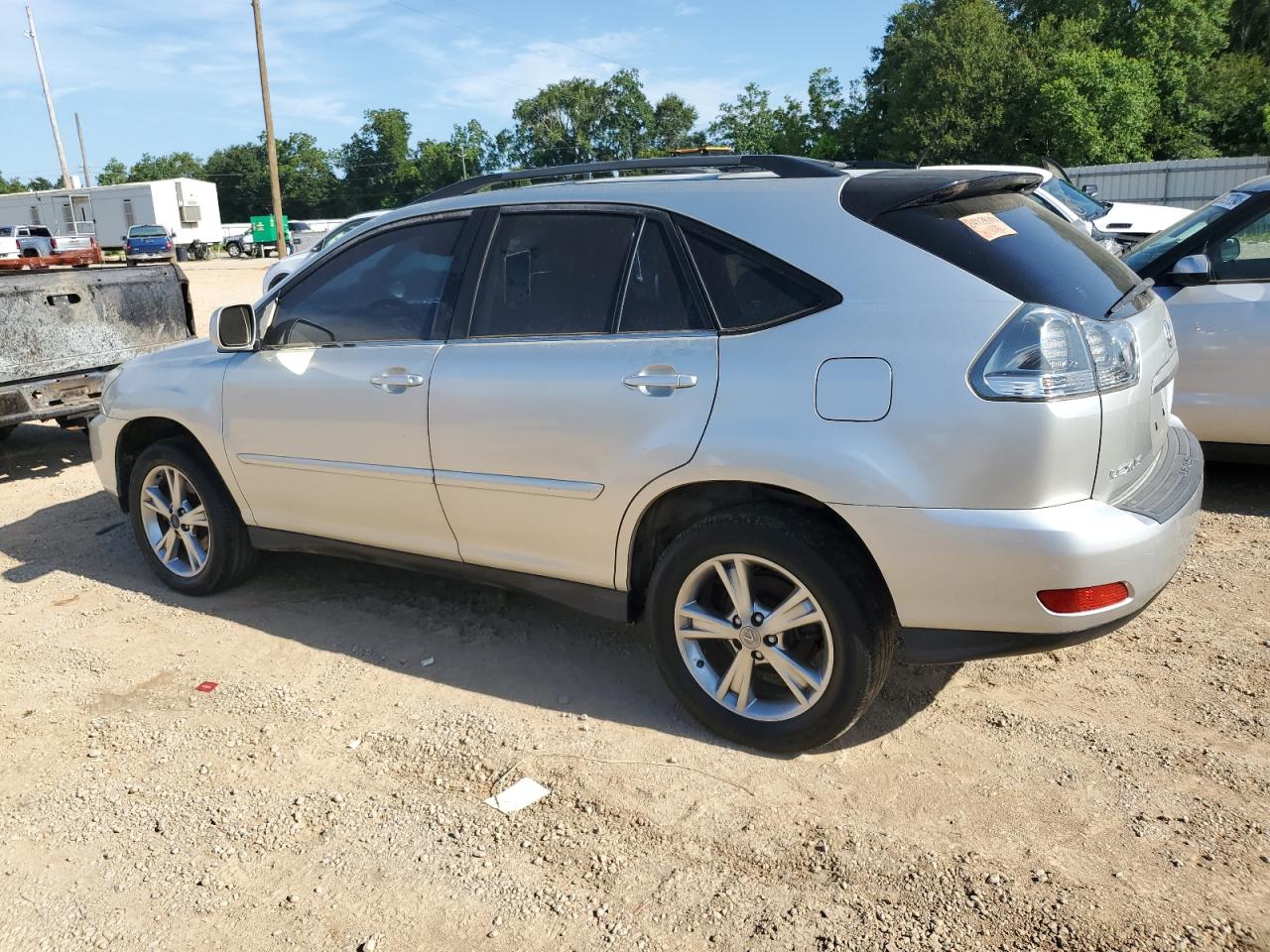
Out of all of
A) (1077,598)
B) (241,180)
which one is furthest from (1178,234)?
(241,180)

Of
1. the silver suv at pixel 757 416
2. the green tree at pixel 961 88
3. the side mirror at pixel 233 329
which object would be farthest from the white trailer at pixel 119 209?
the silver suv at pixel 757 416

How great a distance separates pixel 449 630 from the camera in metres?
4.42

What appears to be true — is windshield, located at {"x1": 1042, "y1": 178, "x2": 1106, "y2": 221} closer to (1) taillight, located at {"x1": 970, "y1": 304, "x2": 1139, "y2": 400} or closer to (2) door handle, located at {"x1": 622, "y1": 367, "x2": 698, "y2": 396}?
(1) taillight, located at {"x1": 970, "y1": 304, "x2": 1139, "y2": 400}

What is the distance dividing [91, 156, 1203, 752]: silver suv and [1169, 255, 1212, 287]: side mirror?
2066 millimetres

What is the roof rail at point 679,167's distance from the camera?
3.36m

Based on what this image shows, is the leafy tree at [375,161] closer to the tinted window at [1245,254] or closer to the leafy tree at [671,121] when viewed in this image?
the leafy tree at [671,121]

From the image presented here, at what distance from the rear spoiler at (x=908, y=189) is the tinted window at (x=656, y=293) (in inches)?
22.6

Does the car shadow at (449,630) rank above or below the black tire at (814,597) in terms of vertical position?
below

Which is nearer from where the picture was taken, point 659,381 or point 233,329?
point 659,381

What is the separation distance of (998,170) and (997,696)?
180 centimetres

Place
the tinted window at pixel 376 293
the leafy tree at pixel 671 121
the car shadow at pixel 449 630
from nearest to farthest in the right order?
the car shadow at pixel 449 630 < the tinted window at pixel 376 293 < the leafy tree at pixel 671 121

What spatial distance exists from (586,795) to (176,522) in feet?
9.17

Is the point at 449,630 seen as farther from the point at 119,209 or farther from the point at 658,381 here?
the point at 119,209

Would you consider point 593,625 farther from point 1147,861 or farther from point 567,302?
point 1147,861
